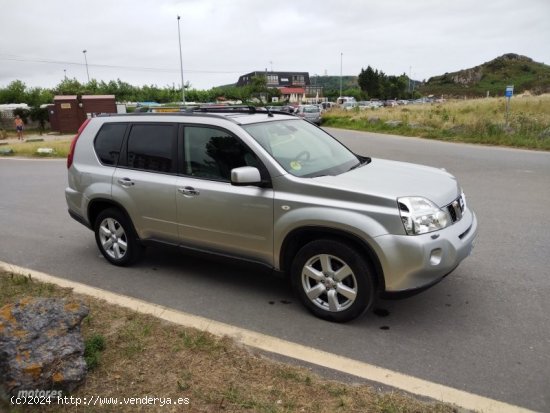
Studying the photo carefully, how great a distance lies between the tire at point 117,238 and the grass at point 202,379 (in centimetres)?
159

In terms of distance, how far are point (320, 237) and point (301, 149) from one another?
3.53 feet

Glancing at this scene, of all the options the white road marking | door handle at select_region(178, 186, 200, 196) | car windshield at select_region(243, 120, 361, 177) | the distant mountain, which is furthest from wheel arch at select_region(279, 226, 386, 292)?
the distant mountain

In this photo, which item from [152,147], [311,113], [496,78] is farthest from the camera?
[496,78]

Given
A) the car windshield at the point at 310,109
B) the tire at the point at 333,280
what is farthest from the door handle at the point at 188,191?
the car windshield at the point at 310,109

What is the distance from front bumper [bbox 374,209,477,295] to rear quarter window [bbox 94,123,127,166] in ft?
10.3

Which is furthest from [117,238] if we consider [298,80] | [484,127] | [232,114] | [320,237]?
[298,80]

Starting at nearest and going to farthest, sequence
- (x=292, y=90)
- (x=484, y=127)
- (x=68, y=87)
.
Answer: (x=484, y=127), (x=68, y=87), (x=292, y=90)

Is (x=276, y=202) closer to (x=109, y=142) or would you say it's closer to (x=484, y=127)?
(x=109, y=142)

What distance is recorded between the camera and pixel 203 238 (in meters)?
4.63

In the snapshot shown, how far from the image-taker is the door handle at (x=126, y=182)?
5.03 metres

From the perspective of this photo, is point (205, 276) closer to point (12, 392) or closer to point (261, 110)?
point (261, 110)

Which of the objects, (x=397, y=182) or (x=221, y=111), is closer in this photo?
(x=397, y=182)

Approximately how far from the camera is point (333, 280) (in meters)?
3.90

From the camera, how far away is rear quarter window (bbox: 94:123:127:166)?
5.29 m
